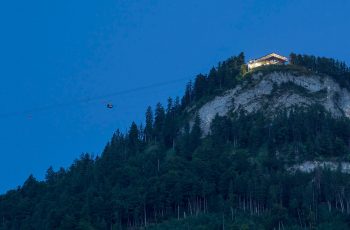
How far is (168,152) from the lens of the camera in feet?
414

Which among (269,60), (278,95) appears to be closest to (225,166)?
(278,95)

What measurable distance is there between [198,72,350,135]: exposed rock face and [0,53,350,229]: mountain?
0.70ft

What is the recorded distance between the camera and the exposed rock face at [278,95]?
131875 millimetres

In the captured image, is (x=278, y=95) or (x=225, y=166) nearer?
(x=225, y=166)

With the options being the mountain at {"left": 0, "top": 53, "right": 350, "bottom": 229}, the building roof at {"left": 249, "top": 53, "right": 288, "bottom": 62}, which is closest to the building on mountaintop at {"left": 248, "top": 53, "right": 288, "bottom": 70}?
the building roof at {"left": 249, "top": 53, "right": 288, "bottom": 62}

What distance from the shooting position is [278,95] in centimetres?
13350

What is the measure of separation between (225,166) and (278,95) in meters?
30.3

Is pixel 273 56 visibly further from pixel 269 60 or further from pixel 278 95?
pixel 278 95

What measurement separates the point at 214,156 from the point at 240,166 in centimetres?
510

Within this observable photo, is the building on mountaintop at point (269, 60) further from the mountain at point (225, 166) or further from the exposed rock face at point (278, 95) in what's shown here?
the exposed rock face at point (278, 95)

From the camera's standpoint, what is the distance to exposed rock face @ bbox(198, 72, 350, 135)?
131875 millimetres

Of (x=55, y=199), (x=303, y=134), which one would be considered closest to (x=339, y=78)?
(x=303, y=134)

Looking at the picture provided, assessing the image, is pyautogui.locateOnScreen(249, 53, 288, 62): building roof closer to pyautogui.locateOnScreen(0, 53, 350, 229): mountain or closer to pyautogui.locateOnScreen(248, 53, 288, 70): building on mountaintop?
pyautogui.locateOnScreen(248, 53, 288, 70): building on mountaintop

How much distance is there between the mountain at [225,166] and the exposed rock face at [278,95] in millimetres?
212
